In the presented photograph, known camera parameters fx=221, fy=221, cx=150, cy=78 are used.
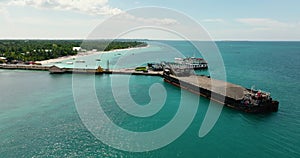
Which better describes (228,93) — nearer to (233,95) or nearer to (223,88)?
(233,95)


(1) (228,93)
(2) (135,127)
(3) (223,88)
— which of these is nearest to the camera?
(2) (135,127)

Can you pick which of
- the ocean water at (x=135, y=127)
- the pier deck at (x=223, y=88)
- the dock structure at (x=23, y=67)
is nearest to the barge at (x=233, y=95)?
the pier deck at (x=223, y=88)

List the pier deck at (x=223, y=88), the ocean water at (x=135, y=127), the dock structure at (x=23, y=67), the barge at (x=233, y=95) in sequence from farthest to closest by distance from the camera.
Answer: the dock structure at (x=23, y=67) → the pier deck at (x=223, y=88) → the barge at (x=233, y=95) → the ocean water at (x=135, y=127)

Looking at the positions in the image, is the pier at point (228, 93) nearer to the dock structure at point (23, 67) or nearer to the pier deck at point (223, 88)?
the pier deck at point (223, 88)

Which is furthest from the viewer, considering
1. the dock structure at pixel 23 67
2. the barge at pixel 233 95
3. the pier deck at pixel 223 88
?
the dock structure at pixel 23 67

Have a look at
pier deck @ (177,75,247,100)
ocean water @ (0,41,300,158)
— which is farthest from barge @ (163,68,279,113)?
ocean water @ (0,41,300,158)

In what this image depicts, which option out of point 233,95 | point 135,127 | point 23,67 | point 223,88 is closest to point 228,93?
point 233,95

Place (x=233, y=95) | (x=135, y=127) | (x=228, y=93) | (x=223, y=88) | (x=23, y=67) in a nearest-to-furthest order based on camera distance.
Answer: (x=135, y=127), (x=233, y=95), (x=228, y=93), (x=223, y=88), (x=23, y=67)

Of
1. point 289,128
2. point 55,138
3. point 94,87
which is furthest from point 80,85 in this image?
point 289,128
